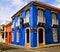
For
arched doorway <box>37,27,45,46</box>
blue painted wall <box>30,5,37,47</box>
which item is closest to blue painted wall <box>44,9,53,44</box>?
arched doorway <box>37,27,45,46</box>

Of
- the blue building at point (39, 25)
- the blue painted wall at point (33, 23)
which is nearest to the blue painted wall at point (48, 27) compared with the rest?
the blue building at point (39, 25)

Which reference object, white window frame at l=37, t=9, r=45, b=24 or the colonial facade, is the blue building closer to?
white window frame at l=37, t=9, r=45, b=24

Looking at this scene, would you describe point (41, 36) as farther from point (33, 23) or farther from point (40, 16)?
point (40, 16)

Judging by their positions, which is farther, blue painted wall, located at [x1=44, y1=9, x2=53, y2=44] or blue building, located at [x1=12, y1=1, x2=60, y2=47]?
blue painted wall, located at [x1=44, y1=9, x2=53, y2=44]

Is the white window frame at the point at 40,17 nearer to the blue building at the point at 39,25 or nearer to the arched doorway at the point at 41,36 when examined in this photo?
the blue building at the point at 39,25

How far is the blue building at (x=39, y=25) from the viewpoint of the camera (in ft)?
67.6

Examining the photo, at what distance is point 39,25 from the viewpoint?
21.0 meters

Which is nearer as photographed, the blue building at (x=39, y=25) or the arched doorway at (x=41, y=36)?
the blue building at (x=39, y=25)

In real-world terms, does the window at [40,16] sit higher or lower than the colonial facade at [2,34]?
higher

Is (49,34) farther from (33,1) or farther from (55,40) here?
(33,1)

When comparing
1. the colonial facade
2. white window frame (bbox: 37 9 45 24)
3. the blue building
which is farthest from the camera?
the colonial facade

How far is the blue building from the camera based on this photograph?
2059 centimetres

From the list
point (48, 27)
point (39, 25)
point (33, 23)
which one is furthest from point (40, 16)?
point (48, 27)

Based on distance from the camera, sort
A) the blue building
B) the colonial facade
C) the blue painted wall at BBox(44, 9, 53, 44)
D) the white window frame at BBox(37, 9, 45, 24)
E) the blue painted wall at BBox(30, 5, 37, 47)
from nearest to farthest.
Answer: the blue painted wall at BBox(30, 5, 37, 47) → the blue building → the white window frame at BBox(37, 9, 45, 24) → the blue painted wall at BBox(44, 9, 53, 44) → the colonial facade
